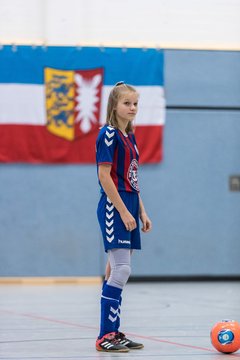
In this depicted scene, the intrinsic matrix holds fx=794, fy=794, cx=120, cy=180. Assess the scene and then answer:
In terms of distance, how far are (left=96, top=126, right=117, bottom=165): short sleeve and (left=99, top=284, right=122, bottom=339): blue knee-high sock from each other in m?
0.82

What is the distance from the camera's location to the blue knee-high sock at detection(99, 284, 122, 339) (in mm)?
5098

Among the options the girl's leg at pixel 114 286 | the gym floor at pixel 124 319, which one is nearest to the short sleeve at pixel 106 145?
the girl's leg at pixel 114 286

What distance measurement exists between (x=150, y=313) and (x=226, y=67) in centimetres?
→ 613

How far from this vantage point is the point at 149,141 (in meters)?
12.5

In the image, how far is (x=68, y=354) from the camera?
491 cm

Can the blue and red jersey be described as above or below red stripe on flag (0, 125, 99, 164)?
above

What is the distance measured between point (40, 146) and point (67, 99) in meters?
0.85

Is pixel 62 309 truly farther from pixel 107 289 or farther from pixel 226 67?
pixel 226 67

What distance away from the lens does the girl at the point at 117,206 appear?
5047mm

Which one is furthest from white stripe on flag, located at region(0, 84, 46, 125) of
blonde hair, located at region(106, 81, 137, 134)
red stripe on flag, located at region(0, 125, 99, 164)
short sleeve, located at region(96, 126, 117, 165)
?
short sleeve, located at region(96, 126, 117, 165)

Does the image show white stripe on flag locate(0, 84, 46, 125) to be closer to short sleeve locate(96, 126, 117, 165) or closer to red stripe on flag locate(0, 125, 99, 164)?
red stripe on flag locate(0, 125, 99, 164)

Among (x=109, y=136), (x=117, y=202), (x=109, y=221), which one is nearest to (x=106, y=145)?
(x=109, y=136)

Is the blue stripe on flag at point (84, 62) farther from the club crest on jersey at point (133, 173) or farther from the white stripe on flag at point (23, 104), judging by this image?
the club crest on jersey at point (133, 173)

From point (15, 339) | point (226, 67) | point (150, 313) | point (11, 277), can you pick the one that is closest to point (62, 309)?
point (150, 313)
